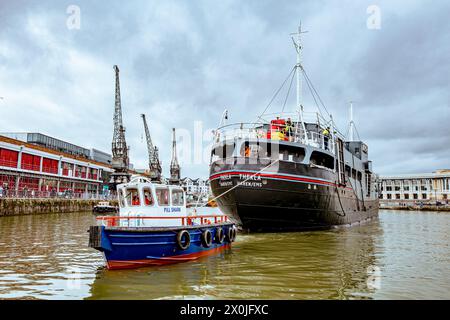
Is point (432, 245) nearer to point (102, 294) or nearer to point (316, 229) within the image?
point (316, 229)

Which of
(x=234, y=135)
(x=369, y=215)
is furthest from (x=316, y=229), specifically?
(x=369, y=215)

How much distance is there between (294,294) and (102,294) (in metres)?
5.02

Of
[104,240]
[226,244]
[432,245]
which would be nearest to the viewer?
[104,240]

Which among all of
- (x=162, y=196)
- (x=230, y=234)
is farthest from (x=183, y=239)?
(x=230, y=234)

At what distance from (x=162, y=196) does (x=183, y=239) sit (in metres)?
1.96

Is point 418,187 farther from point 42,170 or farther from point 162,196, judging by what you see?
point 162,196

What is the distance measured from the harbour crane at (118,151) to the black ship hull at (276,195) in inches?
2006

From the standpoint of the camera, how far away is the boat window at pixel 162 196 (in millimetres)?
13641

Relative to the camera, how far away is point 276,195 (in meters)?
20.5

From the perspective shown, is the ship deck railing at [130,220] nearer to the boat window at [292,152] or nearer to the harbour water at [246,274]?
the harbour water at [246,274]

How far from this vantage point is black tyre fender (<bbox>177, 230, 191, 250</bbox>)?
41.4ft

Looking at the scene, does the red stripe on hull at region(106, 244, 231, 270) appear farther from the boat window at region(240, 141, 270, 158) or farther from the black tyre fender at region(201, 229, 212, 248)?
the boat window at region(240, 141, 270, 158)

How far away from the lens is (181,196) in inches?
574

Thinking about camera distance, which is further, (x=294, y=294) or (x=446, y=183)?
(x=446, y=183)
